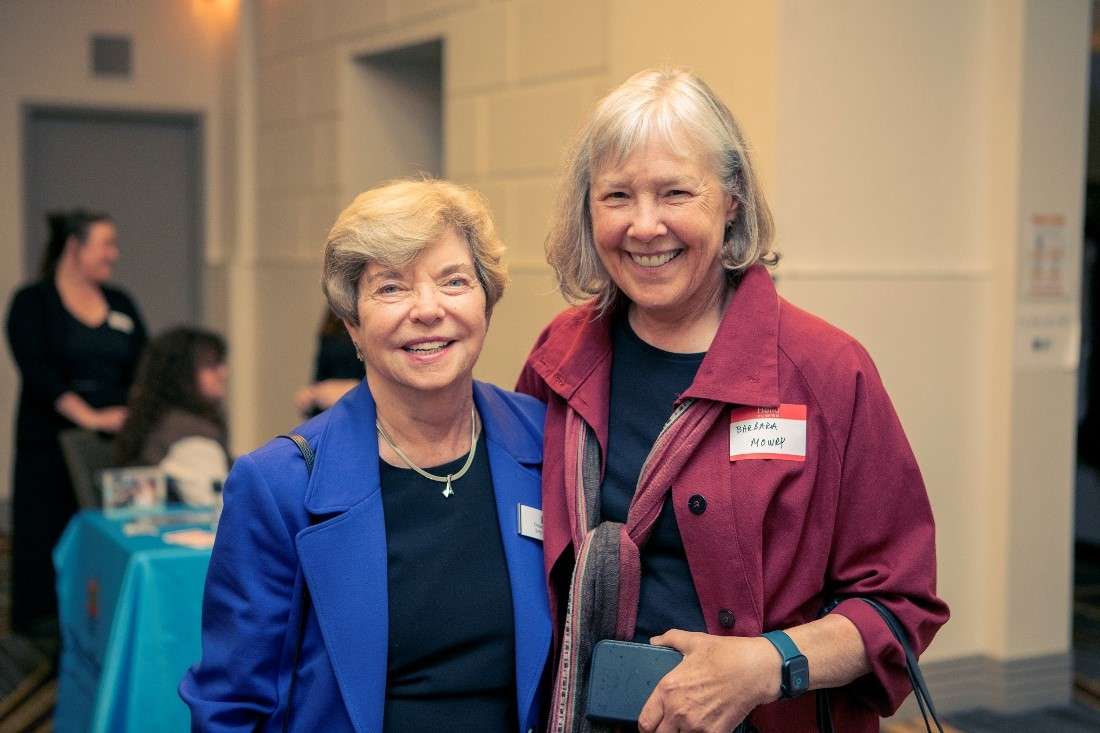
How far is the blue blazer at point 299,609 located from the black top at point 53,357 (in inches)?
146

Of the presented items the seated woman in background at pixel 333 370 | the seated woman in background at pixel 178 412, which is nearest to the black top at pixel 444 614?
the seated woman in background at pixel 178 412

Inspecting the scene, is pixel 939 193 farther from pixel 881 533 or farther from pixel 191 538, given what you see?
pixel 881 533

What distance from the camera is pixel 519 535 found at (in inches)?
72.5

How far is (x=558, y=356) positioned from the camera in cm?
192

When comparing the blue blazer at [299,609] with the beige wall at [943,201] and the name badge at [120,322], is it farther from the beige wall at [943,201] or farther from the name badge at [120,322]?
the name badge at [120,322]

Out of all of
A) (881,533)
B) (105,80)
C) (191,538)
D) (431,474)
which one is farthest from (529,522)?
(105,80)

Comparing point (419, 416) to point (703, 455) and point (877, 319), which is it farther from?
point (877, 319)

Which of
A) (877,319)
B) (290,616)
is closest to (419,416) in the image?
(290,616)

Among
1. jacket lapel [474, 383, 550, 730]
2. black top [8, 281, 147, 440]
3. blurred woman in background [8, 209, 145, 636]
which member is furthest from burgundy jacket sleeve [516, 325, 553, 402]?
black top [8, 281, 147, 440]

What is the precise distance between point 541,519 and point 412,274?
0.41 metres

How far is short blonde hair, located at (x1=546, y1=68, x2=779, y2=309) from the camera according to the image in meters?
1.70

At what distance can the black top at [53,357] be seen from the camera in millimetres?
5145

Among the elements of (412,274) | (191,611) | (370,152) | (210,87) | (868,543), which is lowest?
(191,611)

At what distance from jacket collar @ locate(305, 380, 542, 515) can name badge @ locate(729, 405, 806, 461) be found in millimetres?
375
